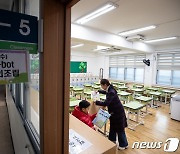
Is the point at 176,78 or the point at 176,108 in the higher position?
the point at 176,78

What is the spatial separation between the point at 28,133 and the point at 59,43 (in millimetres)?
1004

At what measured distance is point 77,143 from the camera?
144cm

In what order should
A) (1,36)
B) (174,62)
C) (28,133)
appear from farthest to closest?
1. (174,62)
2. (28,133)
3. (1,36)

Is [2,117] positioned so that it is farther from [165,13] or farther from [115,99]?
[165,13]

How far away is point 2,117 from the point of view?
4.18m

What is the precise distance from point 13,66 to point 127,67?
8841mm

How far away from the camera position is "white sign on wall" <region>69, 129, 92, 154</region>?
4.32ft

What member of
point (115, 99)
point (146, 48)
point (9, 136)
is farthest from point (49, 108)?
point (146, 48)

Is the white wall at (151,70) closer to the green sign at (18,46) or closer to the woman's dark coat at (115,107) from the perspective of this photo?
the woman's dark coat at (115,107)

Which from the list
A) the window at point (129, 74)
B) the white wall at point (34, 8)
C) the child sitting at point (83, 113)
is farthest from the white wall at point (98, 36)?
the window at point (129, 74)

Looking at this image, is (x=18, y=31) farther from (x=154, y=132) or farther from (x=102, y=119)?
(x=154, y=132)

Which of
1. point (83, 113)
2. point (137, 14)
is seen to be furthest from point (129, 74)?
point (83, 113)

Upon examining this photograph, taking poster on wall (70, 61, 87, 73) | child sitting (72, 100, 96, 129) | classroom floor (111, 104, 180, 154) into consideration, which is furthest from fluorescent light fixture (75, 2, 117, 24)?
poster on wall (70, 61, 87, 73)

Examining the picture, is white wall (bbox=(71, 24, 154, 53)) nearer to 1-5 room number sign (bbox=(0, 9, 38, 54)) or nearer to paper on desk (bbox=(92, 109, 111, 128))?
paper on desk (bbox=(92, 109, 111, 128))
